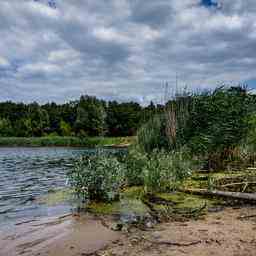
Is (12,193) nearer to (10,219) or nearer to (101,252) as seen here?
(10,219)

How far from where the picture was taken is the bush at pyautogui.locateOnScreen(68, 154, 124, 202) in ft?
39.3

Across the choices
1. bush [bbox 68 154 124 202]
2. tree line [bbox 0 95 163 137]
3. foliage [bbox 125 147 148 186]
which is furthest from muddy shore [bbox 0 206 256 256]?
tree line [bbox 0 95 163 137]

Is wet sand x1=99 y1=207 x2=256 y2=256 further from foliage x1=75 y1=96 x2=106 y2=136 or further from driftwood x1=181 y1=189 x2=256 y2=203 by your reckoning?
foliage x1=75 y1=96 x2=106 y2=136

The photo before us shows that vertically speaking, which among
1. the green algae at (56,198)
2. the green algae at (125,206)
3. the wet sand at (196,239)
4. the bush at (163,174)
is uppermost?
the bush at (163,174)

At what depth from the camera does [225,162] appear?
1845cm

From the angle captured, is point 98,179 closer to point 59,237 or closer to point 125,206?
point 125,206

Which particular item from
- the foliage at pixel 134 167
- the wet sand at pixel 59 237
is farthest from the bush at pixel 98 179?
the foliage at pixel 134 167

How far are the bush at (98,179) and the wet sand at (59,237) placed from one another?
161cm

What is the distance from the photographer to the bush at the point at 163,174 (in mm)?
13281

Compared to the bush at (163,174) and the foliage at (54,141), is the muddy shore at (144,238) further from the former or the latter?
the foliage at (54,141)

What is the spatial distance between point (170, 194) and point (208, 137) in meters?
5.83

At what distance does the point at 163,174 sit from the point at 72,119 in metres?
96.6

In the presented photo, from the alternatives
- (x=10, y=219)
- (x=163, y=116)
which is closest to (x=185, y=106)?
(x=163, y=116)

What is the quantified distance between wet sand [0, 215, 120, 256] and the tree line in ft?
240
